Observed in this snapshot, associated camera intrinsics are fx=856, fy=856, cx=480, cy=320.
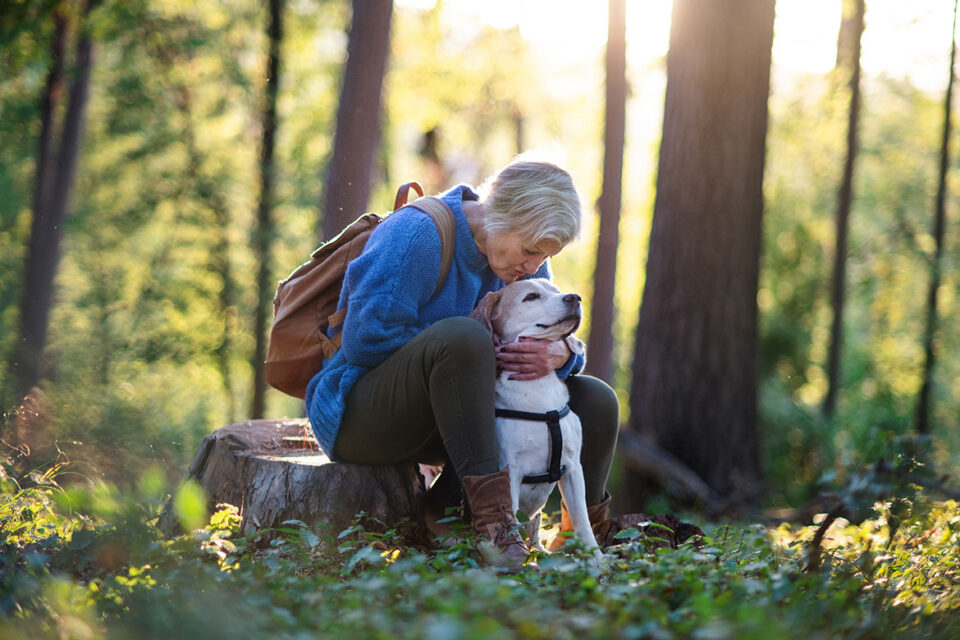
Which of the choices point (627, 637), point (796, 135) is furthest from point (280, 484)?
point (796, 135)

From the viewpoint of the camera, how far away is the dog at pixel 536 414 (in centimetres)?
338

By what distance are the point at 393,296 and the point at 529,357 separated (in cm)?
60

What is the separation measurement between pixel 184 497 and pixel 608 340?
7.83m

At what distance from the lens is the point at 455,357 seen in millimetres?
3223

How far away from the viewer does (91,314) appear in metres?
14.3

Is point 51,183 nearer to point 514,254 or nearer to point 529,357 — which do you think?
point 514,254

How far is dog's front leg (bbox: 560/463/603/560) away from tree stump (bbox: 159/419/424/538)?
705mm

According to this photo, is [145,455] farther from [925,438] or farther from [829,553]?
[925,438]

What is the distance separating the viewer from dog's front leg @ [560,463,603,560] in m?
3.44

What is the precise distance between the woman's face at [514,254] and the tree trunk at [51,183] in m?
8.60

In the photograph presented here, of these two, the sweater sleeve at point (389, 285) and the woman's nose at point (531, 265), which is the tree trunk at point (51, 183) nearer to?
the sweater sleeve at point (389, 285)

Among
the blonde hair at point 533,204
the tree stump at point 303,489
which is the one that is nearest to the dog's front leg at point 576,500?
the tree stump at point 303,489

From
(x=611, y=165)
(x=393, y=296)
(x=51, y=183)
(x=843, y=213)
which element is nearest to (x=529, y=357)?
(x=393, y=296)

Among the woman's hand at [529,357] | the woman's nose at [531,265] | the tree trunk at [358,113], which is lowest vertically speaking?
the woman's hand at [529,357]
